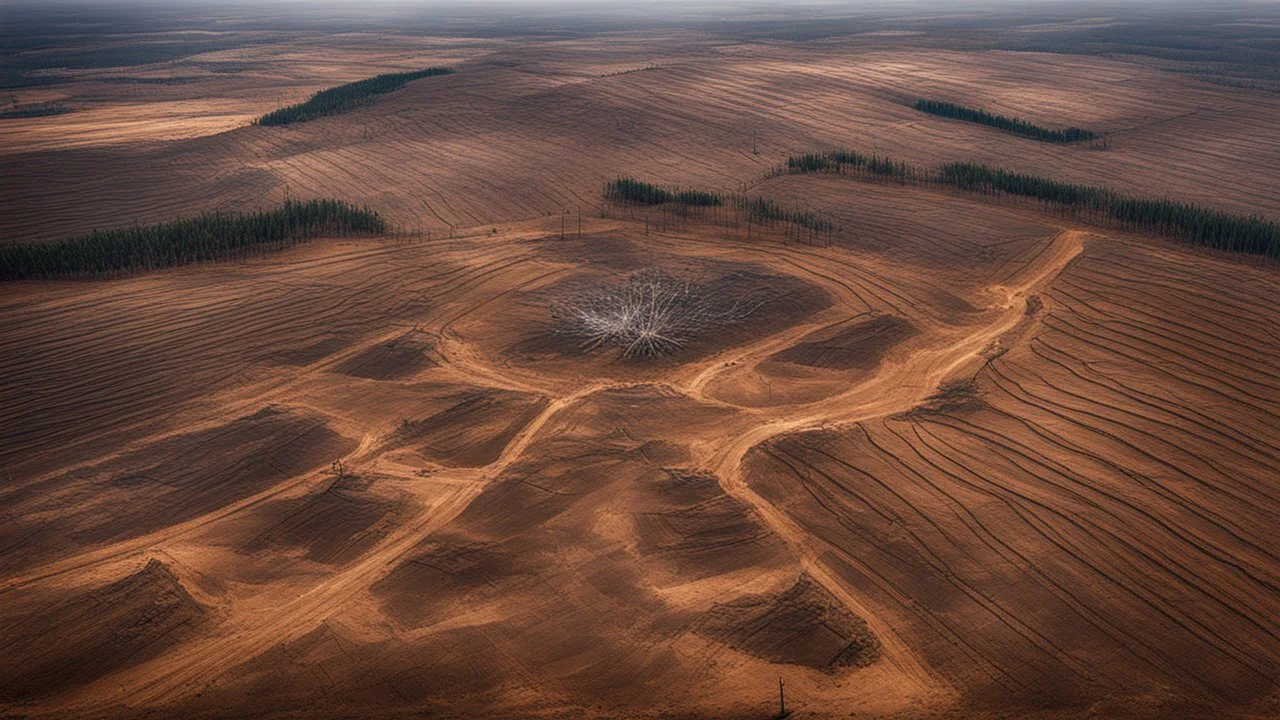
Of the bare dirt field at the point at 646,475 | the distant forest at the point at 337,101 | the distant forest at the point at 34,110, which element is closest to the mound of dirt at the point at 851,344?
the bare dirt field at the point at 646,475

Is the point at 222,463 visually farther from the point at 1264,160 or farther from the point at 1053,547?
the point at 1264,160

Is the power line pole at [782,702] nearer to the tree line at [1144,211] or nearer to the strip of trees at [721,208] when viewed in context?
the strip of trees at [721,208]

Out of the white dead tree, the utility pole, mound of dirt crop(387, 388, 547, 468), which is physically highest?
the white dead tree

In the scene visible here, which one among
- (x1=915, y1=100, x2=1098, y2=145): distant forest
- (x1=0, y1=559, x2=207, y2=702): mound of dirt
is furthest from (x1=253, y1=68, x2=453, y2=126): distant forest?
(x1=0, y1=559, x2=207, y2=702): mound of dirt

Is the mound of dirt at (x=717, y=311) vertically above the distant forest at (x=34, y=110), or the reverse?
the distant forest at (x=34, y=110)

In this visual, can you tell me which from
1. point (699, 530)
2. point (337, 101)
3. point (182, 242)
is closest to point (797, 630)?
point (699, 530)

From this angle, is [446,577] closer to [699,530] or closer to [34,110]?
[699,530]

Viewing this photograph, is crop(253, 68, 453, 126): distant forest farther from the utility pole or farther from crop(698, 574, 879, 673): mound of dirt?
the utility pole
